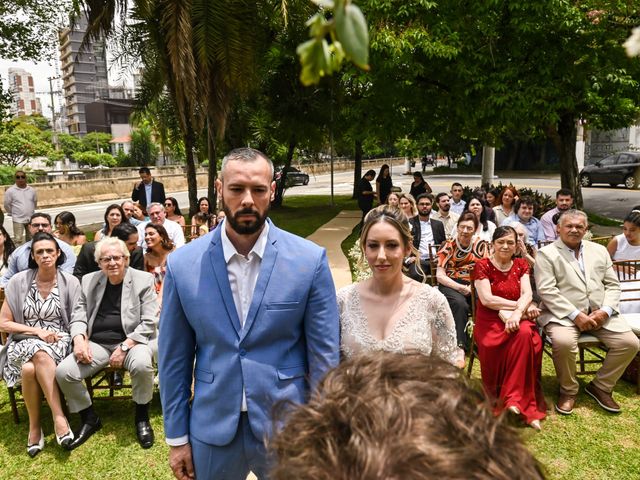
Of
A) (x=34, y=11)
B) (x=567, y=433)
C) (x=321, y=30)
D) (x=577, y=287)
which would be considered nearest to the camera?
(x=321, y=30)

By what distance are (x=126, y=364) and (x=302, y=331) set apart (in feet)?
8.42

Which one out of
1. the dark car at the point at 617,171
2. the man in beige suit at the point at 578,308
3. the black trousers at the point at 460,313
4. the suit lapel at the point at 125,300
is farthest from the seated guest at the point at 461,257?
the dark car at the point at 617,171

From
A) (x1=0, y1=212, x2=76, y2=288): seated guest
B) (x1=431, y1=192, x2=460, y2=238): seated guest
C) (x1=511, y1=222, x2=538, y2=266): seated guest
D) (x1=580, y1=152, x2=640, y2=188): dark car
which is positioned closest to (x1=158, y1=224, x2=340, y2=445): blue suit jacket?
(x1=0, y1=212, x2=76, y2=288): seated guest

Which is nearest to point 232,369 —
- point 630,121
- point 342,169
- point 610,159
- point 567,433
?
point 567,433

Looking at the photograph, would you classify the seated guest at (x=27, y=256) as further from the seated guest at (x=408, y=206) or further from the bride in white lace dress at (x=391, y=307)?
the seated guest at (x=408, y=206)

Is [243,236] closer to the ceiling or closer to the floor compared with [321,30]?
closer to the floor

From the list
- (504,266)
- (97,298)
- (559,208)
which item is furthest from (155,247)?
(559,208)

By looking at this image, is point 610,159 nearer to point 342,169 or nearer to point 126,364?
point 126,364

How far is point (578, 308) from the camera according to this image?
4527 millimetres

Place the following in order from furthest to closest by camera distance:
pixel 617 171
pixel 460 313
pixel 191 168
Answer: pixel 617 171 < pixel 191 168 < pixel 460 313

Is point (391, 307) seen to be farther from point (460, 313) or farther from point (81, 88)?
point (81, 88)

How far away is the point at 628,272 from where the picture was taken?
5.34m

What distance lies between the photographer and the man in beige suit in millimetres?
4344

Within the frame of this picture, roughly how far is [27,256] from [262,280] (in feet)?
13.4
